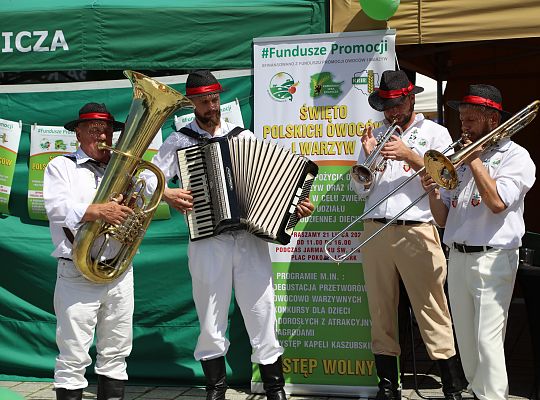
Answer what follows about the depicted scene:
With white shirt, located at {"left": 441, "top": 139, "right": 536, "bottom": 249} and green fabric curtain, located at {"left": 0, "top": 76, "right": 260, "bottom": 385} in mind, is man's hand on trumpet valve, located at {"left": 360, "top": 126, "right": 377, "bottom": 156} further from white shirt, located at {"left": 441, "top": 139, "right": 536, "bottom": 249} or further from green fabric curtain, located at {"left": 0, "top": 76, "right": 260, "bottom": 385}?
green fabric curtain, located at {"left": 0, "top": 76, "right": 260, "bottom": 385}

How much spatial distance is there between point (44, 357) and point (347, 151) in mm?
2894

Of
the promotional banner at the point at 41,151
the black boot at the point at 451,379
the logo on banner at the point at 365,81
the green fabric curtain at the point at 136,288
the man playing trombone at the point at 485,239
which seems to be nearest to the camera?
the man playing trombone at the point at 485,239

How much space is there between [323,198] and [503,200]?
5.34 feet

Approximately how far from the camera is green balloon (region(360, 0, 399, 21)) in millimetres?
5355

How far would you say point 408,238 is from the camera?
5172 mm

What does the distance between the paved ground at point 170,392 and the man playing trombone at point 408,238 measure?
0.63 metres

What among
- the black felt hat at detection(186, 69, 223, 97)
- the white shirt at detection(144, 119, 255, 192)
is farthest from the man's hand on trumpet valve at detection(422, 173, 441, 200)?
the black felt hat at detection(186, 69, 223, 97)

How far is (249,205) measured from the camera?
200 inches

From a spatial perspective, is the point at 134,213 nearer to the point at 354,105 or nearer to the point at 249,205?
the point at 249,205

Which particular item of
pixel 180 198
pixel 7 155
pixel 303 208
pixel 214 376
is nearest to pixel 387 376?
pixel 214 376

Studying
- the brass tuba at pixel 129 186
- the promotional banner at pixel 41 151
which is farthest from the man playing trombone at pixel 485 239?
the promotional banner at pixel 41 151

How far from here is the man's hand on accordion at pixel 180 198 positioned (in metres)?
4.96

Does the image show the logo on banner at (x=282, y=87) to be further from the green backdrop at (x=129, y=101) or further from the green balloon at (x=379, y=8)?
the green balloon at (x=379, y=8)

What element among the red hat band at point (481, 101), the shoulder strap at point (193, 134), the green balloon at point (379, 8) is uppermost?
the green balloon at point (379, 8)
